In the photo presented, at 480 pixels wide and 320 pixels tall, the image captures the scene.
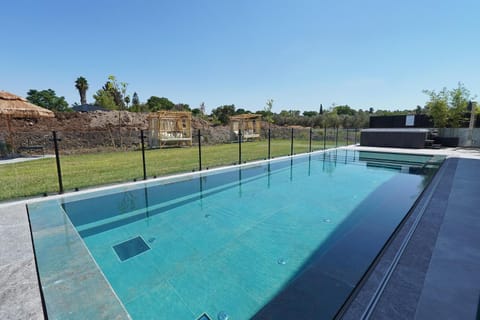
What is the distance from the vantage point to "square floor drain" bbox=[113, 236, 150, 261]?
2.45 m

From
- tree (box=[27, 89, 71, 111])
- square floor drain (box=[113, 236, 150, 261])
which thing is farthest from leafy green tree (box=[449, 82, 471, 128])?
tree (box=[27, 89, 71, 111])

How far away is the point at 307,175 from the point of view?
6.52 m

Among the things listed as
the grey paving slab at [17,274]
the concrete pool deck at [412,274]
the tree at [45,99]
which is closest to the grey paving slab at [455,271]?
the concrete pool deck at [412,274]

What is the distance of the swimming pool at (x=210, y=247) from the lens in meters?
→ 1.70

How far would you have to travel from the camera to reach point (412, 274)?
1.71 m

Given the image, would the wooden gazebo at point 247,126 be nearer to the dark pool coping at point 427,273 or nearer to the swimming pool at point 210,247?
the swimming pool at point 210,247

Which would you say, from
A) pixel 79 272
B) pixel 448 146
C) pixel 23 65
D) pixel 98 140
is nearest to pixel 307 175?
pixel 79 272

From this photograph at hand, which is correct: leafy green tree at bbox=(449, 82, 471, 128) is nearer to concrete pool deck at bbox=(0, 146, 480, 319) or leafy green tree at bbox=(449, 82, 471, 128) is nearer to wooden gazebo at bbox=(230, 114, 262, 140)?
wooden gazebo at bbox=(230, 114, 262, 140)

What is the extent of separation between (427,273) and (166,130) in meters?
14.3

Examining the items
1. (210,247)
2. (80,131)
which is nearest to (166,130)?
(80,131)

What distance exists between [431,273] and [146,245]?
2.83 m

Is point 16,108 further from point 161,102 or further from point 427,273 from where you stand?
point 161,102

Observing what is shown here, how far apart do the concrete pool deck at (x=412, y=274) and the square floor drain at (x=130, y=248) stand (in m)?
0.73

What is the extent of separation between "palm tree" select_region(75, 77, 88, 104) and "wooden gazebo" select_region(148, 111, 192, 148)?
2478 centimetres
